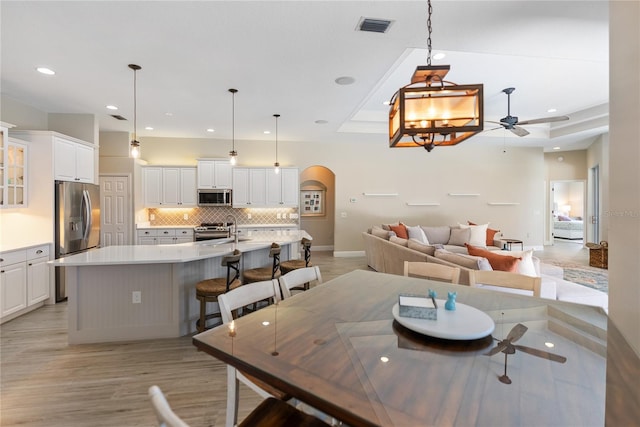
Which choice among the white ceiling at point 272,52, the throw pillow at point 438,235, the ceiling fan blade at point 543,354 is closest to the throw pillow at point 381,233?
the throw pillow at point 438,235

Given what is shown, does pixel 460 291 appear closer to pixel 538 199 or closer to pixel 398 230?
pixel 398 230

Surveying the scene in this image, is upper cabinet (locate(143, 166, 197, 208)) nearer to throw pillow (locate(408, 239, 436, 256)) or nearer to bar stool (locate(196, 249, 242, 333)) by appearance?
bar stool (locate(196, 249, 242, 333))

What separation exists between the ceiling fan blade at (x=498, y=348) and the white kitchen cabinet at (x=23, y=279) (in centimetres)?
470

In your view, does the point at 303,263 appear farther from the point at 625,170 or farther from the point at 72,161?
the point at 72,161

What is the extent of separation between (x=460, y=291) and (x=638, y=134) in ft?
3.73

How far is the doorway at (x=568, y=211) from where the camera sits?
1092 centimetres

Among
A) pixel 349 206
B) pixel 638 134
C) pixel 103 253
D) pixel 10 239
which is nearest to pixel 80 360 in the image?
pixel 103 253

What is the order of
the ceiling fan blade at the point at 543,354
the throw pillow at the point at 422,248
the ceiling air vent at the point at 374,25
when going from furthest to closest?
the throw pillow at the point at 422,248
the ceiling air vent at the point at 374,25
the ceiling fan blade at the point at 543,354

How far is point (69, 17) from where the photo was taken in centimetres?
245

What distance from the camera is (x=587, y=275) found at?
18.7 feet

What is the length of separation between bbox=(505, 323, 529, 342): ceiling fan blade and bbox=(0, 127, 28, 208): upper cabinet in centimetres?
529

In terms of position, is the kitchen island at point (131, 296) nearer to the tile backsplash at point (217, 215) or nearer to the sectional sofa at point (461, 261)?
the sectional sofa at point (461, 261)

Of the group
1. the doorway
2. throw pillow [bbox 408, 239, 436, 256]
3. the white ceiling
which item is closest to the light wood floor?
throw pillow [bbox 408, 239, 436, 256]

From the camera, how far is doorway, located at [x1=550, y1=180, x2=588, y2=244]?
430 inches
